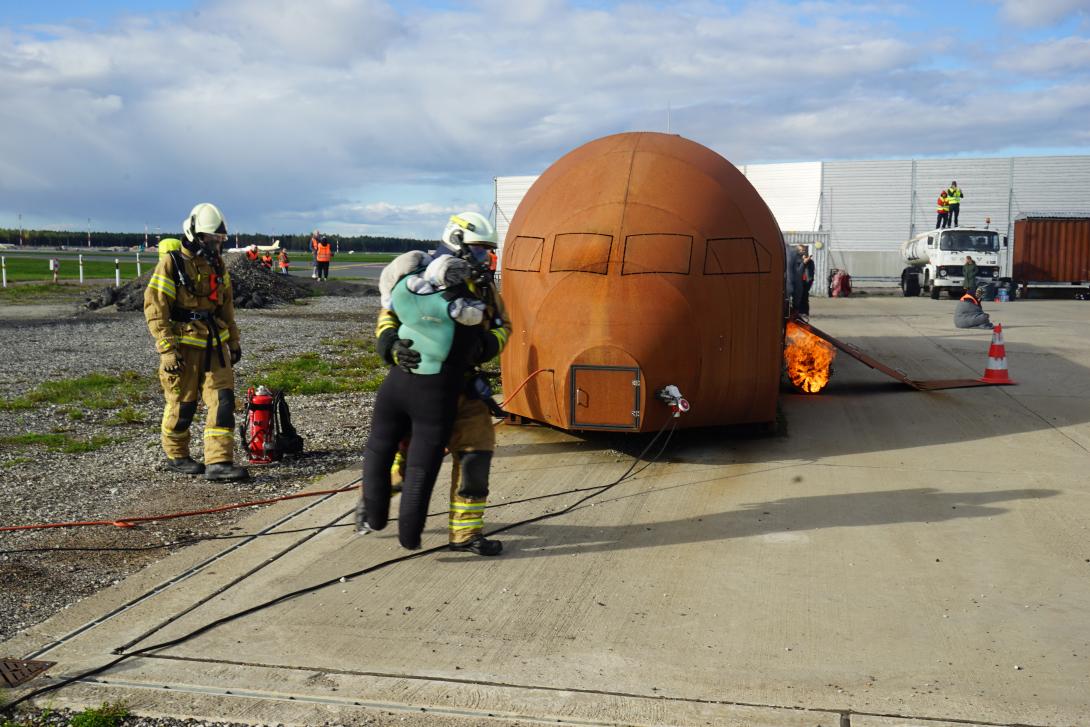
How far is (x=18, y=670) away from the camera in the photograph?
13.7ft

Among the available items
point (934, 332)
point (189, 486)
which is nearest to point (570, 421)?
point (189, 486)

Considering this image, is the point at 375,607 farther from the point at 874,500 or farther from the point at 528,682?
the point at 874,500

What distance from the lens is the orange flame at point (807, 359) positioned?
38.2 ft

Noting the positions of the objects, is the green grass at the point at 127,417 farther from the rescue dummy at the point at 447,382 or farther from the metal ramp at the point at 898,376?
Answer: the metal ramp at the point at 898,376

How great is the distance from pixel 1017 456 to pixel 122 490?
721 centimetres

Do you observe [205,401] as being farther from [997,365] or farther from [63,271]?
[63,271]

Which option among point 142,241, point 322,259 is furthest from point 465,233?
point 142,241

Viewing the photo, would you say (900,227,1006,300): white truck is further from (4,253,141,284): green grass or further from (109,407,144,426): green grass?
(4,253,141,284): green grass

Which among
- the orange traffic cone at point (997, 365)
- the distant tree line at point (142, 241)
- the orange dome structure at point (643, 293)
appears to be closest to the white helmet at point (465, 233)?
the orange dome structure at point (643, 293)

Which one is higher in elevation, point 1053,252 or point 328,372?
point 1053,252

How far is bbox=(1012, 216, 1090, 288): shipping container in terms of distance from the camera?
33656mm

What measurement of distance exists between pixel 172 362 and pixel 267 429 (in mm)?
1092

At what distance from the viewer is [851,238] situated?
137 ft

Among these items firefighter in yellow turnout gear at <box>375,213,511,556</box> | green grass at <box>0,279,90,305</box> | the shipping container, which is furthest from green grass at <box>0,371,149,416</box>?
the shipping container
